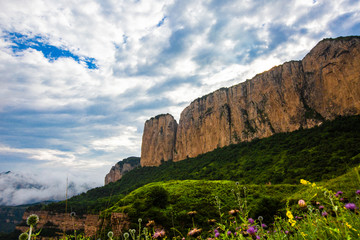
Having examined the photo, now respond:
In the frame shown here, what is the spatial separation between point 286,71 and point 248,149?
31937 millimetres

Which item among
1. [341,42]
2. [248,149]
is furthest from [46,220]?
[341,42]

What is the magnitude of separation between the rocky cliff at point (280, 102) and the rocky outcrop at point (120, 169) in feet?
153

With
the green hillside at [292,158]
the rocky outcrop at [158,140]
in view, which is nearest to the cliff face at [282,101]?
the green hillside at [292,158]

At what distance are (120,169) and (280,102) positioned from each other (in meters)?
105

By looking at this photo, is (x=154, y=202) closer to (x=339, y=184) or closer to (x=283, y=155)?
(x=339, y=184)

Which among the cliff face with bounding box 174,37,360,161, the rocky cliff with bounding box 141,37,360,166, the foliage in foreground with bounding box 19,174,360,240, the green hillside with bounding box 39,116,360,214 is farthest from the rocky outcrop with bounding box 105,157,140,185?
the foliage in foreground with bounding box 19,174,360,240

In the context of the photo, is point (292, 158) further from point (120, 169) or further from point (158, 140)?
point (120, 169)

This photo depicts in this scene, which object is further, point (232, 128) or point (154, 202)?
point (232, 128)

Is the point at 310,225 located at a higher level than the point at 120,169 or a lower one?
lower

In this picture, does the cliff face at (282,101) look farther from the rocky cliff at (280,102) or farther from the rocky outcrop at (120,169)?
the rocky outcrop at (120,169)

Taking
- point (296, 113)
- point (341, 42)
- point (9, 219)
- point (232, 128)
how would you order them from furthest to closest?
point (9, 219)
point (232, 128)
point (296, 113)
point (341, 42)

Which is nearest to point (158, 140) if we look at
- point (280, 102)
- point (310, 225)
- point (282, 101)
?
point (280, 102)

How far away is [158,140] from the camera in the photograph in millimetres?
103000

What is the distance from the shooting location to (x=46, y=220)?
60.7 metres
